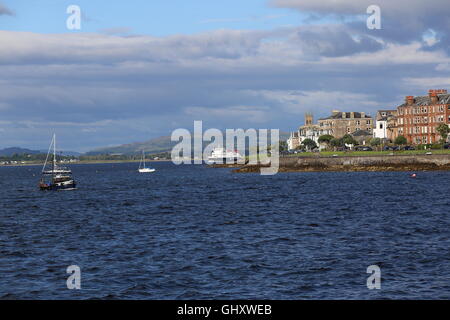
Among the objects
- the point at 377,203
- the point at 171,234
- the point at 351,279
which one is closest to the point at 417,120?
the point at 377,203

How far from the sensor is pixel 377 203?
225ft

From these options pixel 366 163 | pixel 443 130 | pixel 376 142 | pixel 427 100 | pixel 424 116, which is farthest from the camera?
pixel 376 142

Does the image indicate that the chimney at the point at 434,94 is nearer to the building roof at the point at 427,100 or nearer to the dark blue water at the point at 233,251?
the building roof at the point at 427,100

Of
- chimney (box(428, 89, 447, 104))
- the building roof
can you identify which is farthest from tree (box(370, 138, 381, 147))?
chimney (box(428, 89, 447, 104))

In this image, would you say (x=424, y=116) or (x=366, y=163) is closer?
(x=366, y=163)

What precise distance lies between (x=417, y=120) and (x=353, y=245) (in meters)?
152

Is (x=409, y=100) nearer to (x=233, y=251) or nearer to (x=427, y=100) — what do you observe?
(x=427, y=100)

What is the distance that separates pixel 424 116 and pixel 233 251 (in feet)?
503

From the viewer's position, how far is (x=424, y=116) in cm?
17812

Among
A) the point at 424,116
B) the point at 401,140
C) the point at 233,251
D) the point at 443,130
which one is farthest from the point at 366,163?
the point at 233,251

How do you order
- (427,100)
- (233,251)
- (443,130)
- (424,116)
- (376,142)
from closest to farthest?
(233,251) → (443,130) → (424,116) → (427,100) → (376,142)

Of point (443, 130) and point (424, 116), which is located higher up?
point (424, 116)

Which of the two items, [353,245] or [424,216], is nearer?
[353,245]
